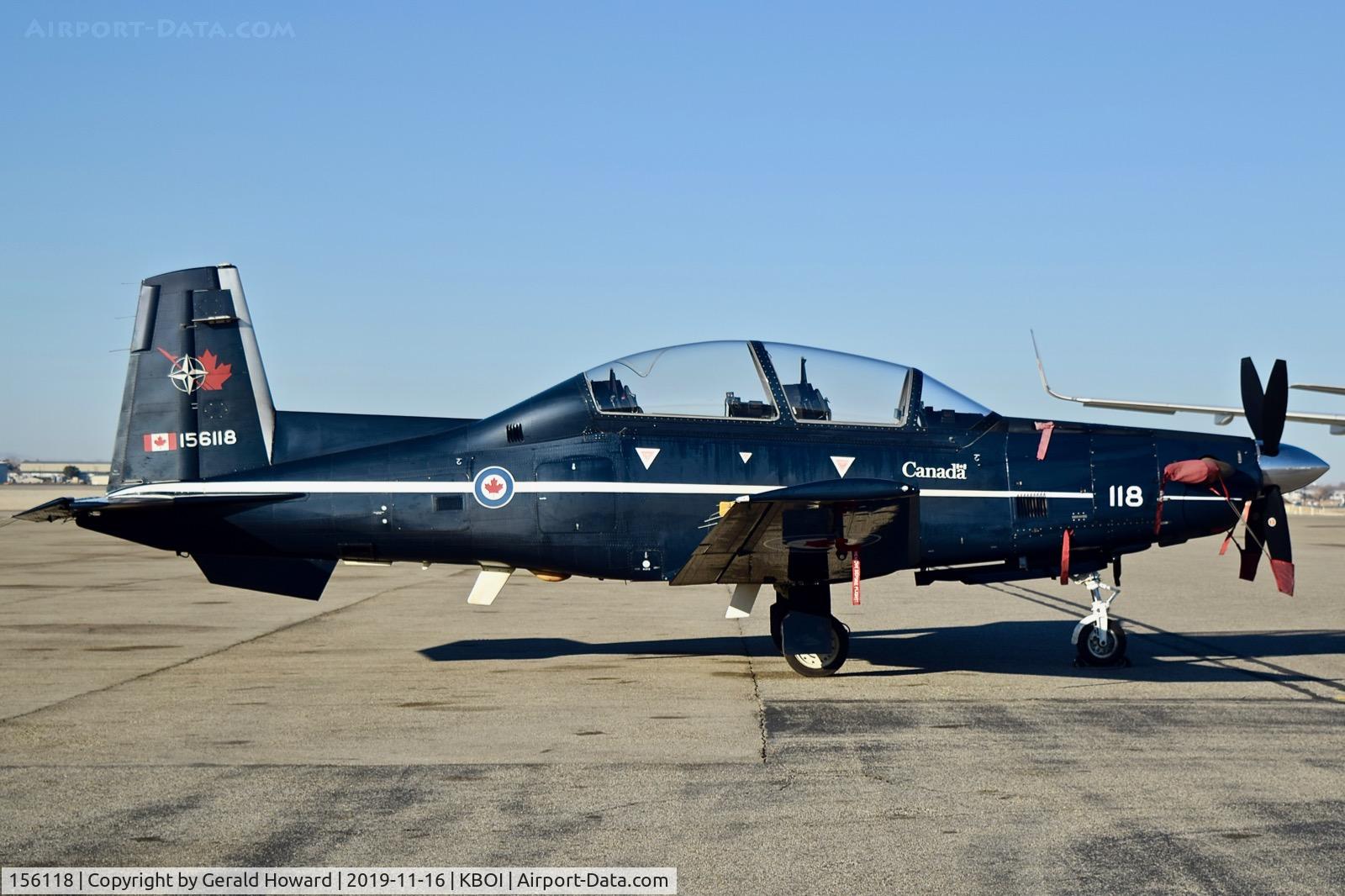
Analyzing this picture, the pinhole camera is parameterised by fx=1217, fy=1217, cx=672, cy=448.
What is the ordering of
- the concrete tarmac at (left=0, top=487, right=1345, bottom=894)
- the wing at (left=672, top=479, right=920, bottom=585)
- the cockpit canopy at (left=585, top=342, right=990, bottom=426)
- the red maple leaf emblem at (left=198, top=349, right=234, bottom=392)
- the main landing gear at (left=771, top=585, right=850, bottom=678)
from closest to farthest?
1. the concrete tarmac at (left=0, top=487, right=1345, bottom=894)
2. the wing at (left=672, top=479, right=920, bottom=585)
3. the main landing gear at (left=771, top=585, right=850, bottom=678)
4. the cockpit canopy at (left=585, top=342, right=990, bottom=426)
5. the red maple leaf emblem at (left=198, top=349, right=234, bottom=392)

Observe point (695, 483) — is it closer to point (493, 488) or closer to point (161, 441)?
point (493, 488)

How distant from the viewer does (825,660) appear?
10.6 metres

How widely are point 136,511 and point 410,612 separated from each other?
20.8ft

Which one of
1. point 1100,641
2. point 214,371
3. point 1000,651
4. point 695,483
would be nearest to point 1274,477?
point 1100,641

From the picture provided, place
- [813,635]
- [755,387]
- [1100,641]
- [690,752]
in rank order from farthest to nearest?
[1100,641] < [755,387] < [813,635] < [690,752]

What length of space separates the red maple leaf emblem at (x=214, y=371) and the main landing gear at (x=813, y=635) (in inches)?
224

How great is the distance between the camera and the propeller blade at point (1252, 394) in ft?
37.4

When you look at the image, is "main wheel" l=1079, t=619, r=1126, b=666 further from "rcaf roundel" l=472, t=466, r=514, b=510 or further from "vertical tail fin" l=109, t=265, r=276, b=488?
"vertical tail fin" l=109, t=265, r=276, b=488

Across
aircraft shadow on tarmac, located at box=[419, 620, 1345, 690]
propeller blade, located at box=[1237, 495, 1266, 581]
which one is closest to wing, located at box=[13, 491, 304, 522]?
aircraft shadow on tarmac, located at box=[419, 620, 1345, 690]

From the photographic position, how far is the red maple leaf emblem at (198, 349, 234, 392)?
1144 centimetres

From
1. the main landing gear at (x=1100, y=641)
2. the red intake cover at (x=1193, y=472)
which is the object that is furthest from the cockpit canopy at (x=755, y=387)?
the main landing gear at (x=1100, y=641)

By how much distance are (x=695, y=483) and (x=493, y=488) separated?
5.91ft

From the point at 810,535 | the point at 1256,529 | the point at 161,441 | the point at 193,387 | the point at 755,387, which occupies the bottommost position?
the point at 1256,529

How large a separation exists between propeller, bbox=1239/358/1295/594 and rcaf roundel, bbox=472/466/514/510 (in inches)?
263
